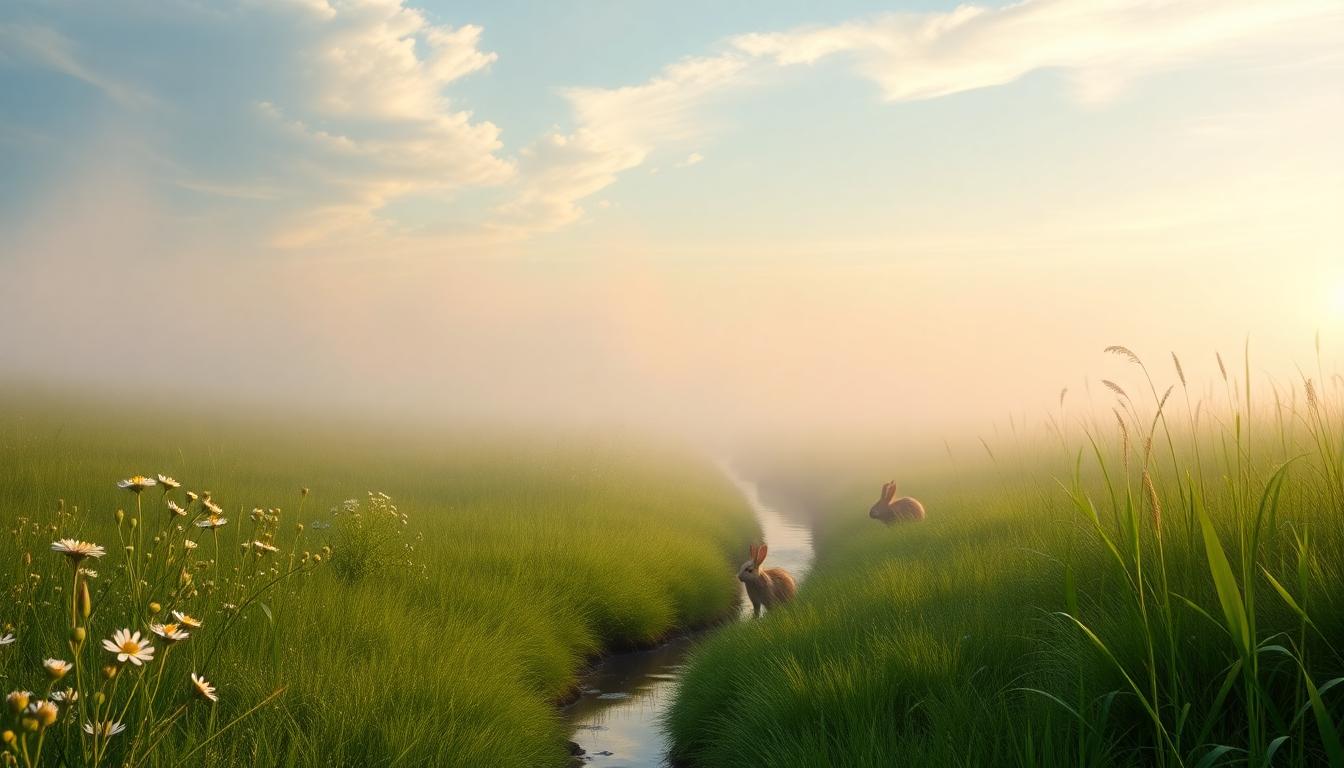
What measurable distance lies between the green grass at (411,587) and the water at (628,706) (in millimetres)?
281

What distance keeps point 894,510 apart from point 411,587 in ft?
30.5

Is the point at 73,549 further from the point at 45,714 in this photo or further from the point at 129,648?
the point at 45,714

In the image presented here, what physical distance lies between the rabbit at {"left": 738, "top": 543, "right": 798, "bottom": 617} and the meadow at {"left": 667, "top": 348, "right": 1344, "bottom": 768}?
0.72 metres

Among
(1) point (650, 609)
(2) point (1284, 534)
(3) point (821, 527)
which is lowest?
(3) point (821, 527)

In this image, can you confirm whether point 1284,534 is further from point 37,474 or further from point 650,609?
point 37,474

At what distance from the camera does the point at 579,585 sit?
1199 cm

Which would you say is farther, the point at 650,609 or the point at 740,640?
the point at 650,609

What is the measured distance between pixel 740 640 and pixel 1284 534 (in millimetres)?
4777

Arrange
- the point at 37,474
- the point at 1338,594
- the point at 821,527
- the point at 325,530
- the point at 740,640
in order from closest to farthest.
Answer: the point at 1338,594
the point at 740,640
the point at 325,530
the point at 37,474
the point at 821,527

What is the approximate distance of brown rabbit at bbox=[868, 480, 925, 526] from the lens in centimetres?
1617

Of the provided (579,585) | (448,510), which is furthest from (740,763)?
(448,510)

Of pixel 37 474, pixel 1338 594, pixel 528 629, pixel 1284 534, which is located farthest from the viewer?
pixel 37 474

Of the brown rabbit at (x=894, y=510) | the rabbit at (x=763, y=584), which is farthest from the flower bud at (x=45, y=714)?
the brown rabbit at (x=894, y=510)

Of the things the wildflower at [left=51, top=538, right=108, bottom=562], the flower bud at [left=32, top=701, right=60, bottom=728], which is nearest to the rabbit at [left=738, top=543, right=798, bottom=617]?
the wildflower at [left=51, top=538, right=108, bottom=562]
